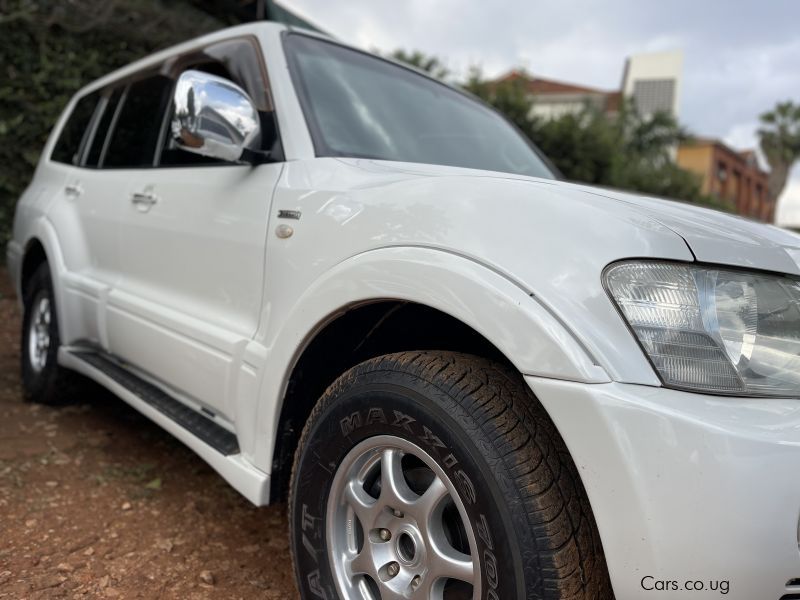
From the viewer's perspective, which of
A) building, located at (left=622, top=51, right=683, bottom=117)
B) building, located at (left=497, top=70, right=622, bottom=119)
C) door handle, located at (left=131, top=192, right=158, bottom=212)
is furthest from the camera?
building, located at (left=622, top=51, right=683, bottom=117)

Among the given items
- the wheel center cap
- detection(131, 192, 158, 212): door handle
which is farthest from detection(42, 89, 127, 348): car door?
the wheel center cap

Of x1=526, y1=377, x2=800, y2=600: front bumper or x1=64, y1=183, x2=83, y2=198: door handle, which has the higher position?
x1=64, y1=183, x2=83, y2=198: door handle

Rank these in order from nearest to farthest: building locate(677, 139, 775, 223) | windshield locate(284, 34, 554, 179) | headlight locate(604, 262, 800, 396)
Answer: headlight locate(604, 262, 800, 396) → windshield locate(284, 34, 554, 179) → building locate(677, 139, 775, 223)

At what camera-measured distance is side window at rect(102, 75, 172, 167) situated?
2.90m

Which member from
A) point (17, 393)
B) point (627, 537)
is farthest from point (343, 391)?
point (17, 393)

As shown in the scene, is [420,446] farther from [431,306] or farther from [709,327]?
Answer: [709,327]

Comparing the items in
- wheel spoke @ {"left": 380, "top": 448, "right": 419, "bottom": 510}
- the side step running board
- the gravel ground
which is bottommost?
the gravel ground

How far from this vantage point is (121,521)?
7.94 ft

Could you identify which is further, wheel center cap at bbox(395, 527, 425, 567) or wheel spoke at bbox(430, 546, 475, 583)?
wheel center cap at bbox(395, 527, 425, 567)

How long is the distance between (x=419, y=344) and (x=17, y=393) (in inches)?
127

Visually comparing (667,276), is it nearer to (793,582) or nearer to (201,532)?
(793,582)

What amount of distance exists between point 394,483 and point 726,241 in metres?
0.89

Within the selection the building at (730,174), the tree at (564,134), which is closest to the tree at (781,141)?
the building at (730,174)

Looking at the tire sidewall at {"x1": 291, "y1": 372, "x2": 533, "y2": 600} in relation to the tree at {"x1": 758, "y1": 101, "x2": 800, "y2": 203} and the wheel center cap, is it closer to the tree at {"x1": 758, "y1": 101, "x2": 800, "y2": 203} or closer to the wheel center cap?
the wheel center cap
